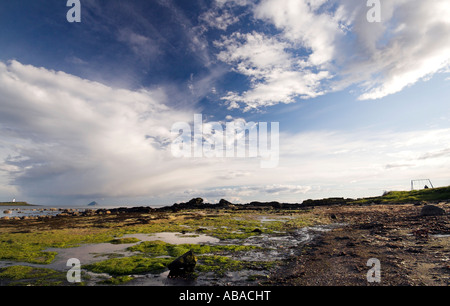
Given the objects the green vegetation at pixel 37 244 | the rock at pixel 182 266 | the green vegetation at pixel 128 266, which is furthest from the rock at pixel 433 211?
the green vegetation at pixel 37 244

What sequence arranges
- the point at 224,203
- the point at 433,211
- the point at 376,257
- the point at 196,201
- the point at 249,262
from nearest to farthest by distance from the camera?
the point at 376,257
the point at 249,262
the point at 433,211
the point at 224,203
the point at 196,201

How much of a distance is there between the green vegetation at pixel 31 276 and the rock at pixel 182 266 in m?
5.93

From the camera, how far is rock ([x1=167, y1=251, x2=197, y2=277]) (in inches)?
487

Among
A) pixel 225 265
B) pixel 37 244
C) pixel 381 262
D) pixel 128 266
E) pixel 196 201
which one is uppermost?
pixel 381 262

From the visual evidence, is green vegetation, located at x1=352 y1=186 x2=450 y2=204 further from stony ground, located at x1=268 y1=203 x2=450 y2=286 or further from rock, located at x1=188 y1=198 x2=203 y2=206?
rock, located at x1=188 y1=198 x2=203 y2=206

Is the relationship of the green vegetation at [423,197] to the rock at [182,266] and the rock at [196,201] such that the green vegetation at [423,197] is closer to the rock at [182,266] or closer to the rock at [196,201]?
the rock at [196,201]

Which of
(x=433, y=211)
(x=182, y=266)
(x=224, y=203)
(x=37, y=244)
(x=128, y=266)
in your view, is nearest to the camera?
(x=182, y=266)

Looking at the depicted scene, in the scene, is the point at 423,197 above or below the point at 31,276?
below

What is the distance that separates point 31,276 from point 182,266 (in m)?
9.01

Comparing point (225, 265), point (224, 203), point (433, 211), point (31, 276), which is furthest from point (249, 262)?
point (224, 203)

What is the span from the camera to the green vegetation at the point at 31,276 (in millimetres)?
11577

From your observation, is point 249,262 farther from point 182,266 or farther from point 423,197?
point 423,197

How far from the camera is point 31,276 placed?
41.4 ft
